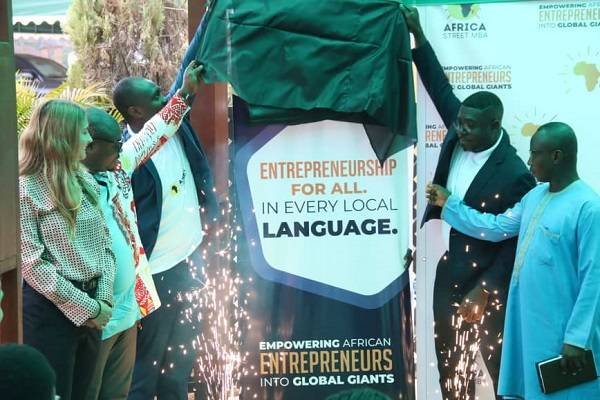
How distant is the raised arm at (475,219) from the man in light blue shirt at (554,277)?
10cm

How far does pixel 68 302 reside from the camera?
3.95m

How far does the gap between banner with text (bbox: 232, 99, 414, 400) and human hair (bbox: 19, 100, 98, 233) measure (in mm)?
915

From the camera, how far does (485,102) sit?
185 inches

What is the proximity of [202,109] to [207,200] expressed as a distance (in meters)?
0.58

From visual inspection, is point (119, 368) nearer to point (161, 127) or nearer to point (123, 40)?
point (161, 127)

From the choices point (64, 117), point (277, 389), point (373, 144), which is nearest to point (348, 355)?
point (277, 389)

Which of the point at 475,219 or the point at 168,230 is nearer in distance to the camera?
the point at 475,219

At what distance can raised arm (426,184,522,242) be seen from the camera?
465 centimetres

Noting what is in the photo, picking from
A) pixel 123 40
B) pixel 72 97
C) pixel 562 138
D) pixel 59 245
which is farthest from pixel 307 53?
pixel 123 40

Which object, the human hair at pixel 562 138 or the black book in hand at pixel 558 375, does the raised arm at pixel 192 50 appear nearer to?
the human hair at pixel 562 138

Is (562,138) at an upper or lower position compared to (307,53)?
lower

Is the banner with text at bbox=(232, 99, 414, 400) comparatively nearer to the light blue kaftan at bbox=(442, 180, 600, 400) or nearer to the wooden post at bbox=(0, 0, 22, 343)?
the light blue kaftan at bbox=(442, 180, 600, 400)

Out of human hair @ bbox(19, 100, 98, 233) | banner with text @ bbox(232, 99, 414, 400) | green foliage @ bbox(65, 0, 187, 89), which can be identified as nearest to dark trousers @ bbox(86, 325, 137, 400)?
banner with text @ bbox(232, 99, 414, 400)

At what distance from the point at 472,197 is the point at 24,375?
9.97ft
